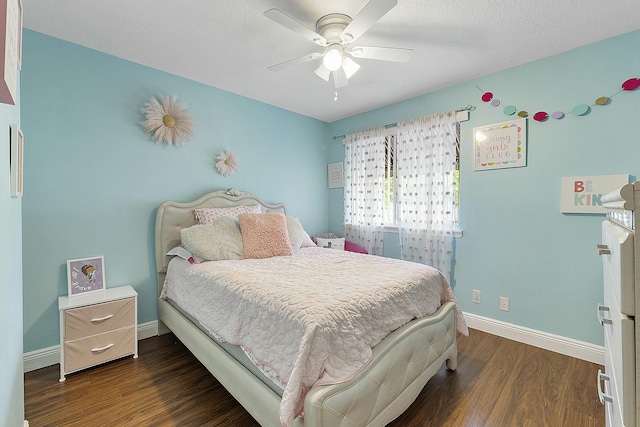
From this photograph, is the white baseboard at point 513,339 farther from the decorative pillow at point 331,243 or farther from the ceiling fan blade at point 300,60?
the ceiling fan blade at point 300,60

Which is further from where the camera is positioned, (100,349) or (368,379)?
(100,349)

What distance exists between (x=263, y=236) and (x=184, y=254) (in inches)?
27.6

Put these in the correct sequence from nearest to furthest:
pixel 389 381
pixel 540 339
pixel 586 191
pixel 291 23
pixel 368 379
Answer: pixel 368 379
pixel 389 381
pixel 291 23
pixel 586 191
pixel 540 339

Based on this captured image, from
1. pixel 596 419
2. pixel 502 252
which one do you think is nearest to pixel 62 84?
pixel 502 252

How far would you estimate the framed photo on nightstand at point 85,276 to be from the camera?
217 cm

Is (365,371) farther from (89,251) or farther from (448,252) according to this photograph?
(89,251)

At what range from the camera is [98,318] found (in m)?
2.07

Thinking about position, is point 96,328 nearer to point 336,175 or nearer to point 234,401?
point 234,401

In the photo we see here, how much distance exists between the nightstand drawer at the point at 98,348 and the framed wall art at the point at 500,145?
135 inches

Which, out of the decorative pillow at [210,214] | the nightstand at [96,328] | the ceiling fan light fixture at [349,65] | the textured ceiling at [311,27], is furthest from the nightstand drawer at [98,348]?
the ceiling fan light fixture at [349,65]

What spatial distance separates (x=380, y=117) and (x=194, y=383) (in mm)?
3329

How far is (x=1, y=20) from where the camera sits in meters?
0.50

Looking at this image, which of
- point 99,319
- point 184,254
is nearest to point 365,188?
point 184,254

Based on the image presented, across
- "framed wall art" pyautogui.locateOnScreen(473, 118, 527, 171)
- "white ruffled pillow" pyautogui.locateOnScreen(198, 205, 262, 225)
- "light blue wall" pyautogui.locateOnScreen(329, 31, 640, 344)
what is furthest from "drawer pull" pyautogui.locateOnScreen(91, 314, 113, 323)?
"framed wall art" pyautogui.locateOnScreen(473, 118, 527, 171)
